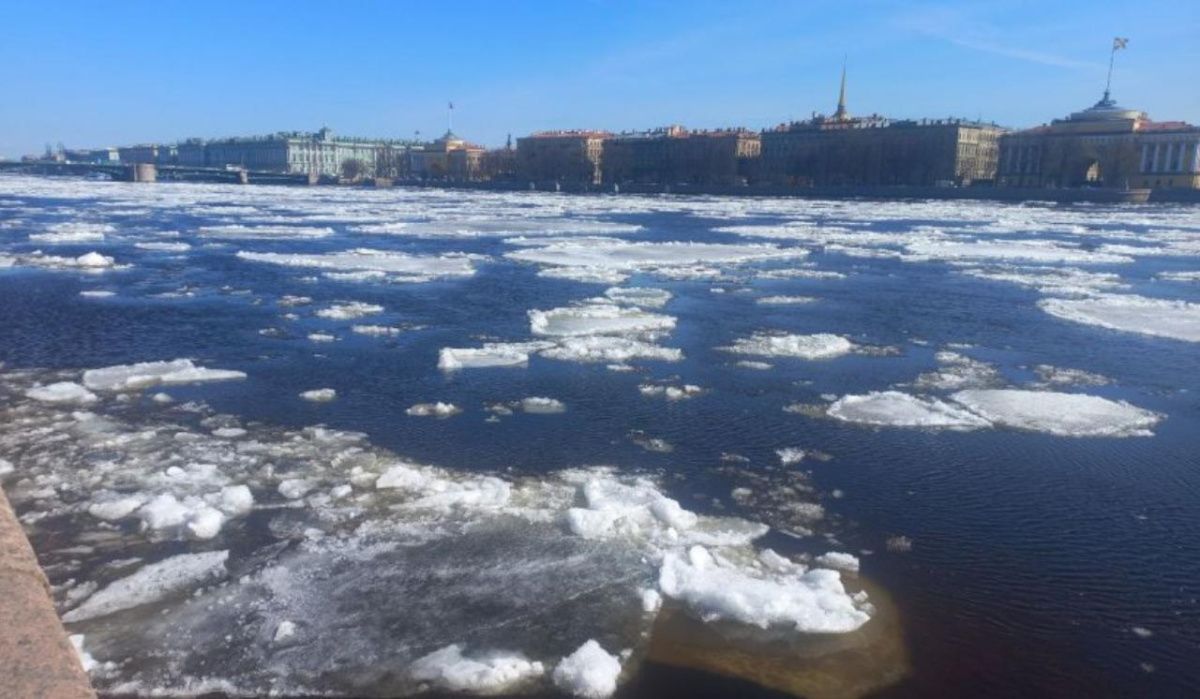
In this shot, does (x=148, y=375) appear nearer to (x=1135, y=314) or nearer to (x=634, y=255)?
(x=1135, y=314)

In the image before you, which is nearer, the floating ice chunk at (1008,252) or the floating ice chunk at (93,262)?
the floating ice chunk at (93,262)

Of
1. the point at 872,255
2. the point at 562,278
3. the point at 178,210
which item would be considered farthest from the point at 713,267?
the point at 178,210

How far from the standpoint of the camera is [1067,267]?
24.8 metres

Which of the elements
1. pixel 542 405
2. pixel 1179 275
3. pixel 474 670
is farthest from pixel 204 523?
pixel 1179 275

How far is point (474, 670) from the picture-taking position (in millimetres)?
4840

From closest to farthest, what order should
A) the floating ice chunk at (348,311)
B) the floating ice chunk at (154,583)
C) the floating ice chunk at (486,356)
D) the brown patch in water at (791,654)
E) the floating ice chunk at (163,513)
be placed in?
1. the brown patch in water at (791,654)
2. the floating ice chunk at (154,583)
3. the floating ice chunk at (163,513)
4. the floating ice chunk at (486,356)
5. the floating ice chunk at (348,311)

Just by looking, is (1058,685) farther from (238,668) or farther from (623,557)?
(238,668)

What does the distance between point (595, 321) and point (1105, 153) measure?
83.1 m

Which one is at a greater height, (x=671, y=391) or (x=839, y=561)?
(x=671, y=391)

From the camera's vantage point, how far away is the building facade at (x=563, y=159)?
4469 inches

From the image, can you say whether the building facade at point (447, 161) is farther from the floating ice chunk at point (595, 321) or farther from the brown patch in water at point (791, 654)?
the brown patch in water at point (791, 654)

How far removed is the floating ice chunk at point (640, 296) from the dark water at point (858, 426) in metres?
0.41

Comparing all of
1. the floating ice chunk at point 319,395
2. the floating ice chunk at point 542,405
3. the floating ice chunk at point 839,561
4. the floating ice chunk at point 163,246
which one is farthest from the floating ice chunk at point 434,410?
the floating ice chunk at point 163,246

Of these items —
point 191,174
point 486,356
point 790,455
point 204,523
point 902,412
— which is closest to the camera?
point 204,523
